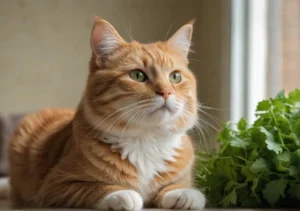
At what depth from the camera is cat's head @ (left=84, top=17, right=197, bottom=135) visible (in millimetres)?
1378

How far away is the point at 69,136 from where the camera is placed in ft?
5.30

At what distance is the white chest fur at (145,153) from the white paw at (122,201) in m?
0.12

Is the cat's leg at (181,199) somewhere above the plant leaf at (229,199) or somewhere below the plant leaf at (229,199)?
above

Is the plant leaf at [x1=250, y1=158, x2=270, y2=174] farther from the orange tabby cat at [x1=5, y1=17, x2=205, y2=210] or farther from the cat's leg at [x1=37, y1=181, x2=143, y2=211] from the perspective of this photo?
the cat's leg at [x1=37, y1=181, x2=143, y2=211]

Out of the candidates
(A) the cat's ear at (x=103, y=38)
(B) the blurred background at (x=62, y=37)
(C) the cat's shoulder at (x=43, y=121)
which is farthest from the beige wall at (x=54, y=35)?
(A) the cat's ear at (x=103, y=38)

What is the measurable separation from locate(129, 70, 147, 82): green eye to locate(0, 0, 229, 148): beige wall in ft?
5.03

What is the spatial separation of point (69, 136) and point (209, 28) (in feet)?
4.67

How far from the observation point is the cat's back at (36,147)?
64.1 inches

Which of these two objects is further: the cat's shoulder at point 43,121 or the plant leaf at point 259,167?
the cat's shoulder at point 43,121

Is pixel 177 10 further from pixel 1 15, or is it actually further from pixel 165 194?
pixel 165 194

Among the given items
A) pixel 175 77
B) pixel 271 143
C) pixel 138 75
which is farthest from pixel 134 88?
pixel 271 143

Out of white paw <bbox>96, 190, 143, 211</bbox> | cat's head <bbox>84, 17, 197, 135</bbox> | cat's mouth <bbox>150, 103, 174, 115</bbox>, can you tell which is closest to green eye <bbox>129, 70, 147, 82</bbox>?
cat's head <bbox>84, 17, 197, 135</bbox>

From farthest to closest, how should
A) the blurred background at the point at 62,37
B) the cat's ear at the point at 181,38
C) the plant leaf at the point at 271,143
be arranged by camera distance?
the blurred background at the point at 62,37 < the cat's ear at the point at 181,38 < the plant leaf at the point at 271,143

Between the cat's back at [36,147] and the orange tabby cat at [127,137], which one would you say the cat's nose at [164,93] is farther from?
the cat's back at [36,147]
